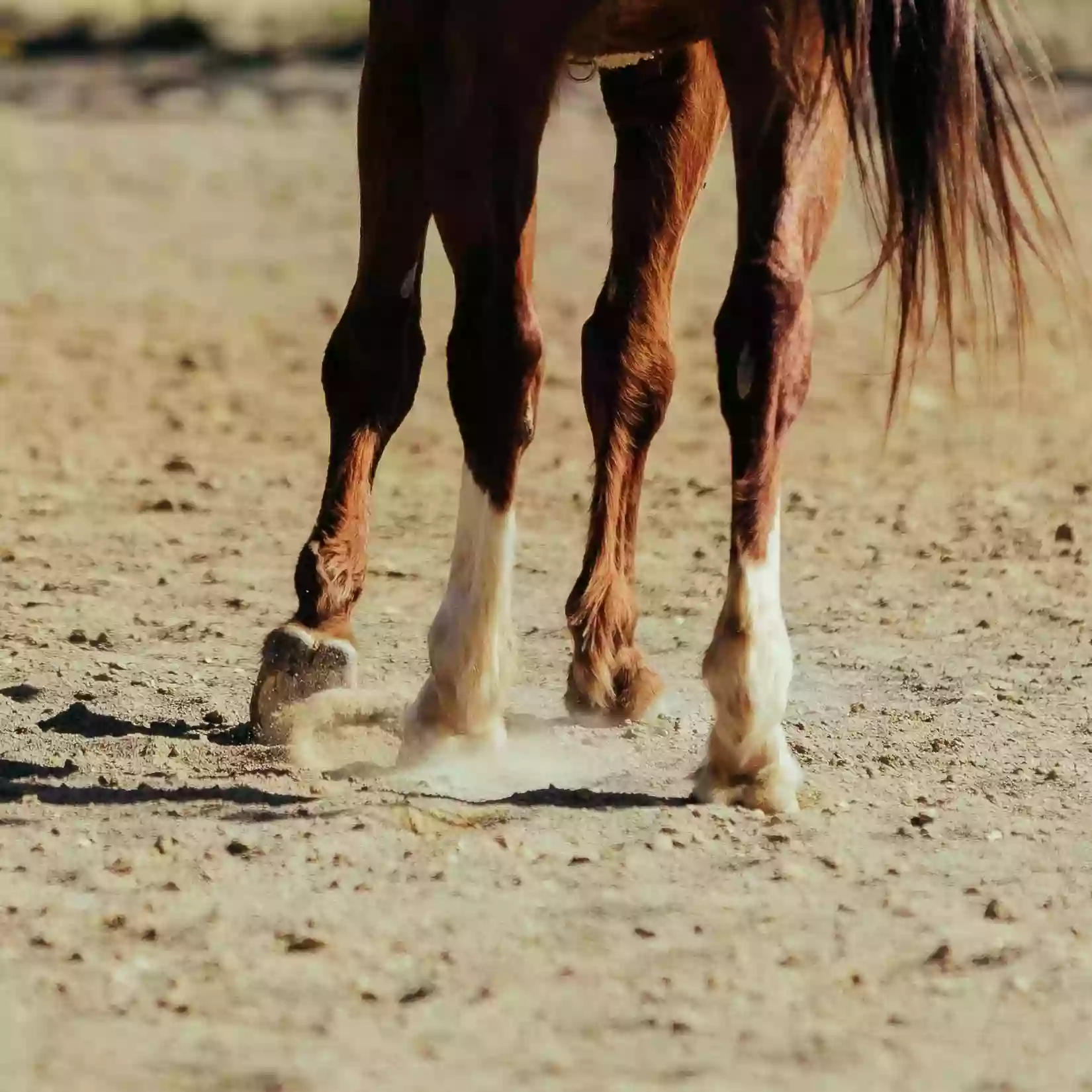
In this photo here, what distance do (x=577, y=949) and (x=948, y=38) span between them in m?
1.66

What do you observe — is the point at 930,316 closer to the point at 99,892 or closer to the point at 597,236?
the point at 597,236

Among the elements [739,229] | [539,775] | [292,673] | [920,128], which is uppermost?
[920,128]

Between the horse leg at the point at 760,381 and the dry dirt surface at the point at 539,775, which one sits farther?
the horse leg at the point at 760,381

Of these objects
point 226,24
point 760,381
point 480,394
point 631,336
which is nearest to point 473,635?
point 480,394

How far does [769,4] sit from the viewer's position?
3512 mm

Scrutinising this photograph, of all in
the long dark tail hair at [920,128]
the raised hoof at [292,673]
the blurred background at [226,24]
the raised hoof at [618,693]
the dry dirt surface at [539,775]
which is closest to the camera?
the dry dirt surface at [539,775]

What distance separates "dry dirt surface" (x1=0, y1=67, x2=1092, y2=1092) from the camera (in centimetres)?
269

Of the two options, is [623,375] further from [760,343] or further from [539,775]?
[539,775]

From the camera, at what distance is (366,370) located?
452 centimetres

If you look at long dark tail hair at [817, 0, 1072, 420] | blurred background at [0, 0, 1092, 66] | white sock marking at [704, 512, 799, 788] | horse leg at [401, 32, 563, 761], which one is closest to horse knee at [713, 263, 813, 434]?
long dark tail hair at [817, 0, 1072, 420]

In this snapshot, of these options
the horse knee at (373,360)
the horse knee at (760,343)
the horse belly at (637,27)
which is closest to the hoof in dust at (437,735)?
the horse knee at (760,343)

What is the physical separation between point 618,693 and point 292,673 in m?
0.66

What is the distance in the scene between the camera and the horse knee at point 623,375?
4562mm

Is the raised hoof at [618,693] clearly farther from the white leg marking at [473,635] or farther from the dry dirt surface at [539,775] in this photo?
the white leg marking at [473,635]
